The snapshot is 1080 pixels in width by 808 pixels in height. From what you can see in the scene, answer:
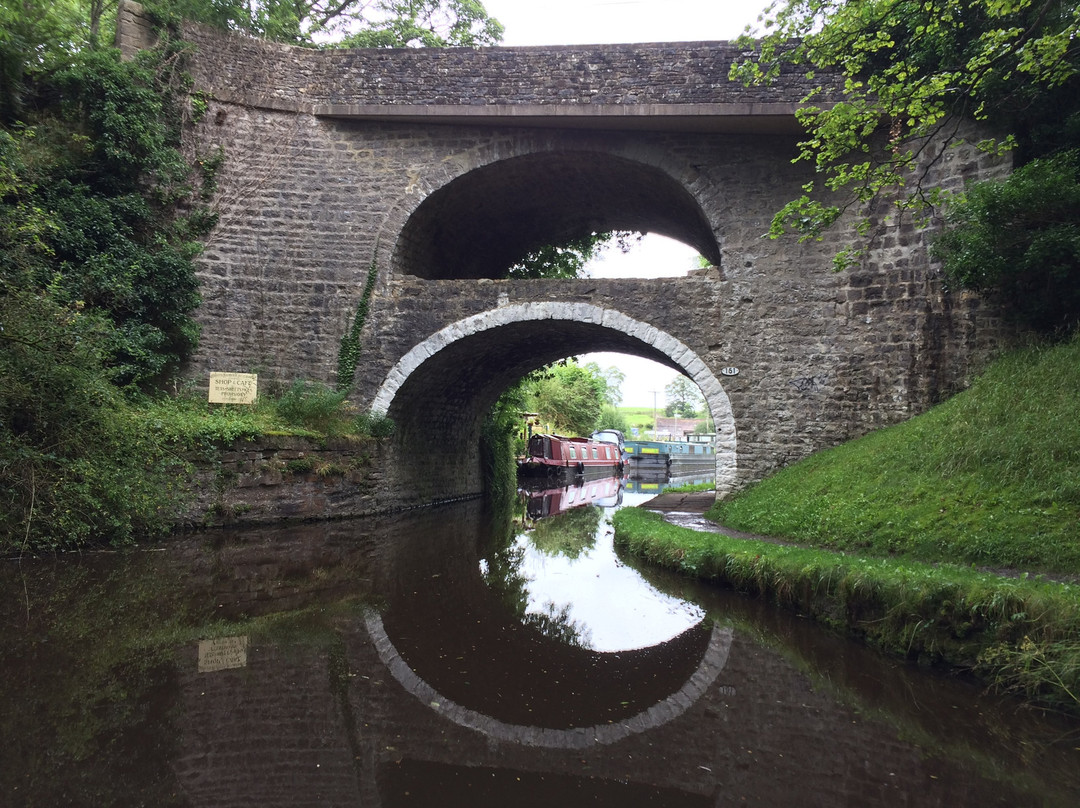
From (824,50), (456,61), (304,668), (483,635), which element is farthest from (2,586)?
(456,61)

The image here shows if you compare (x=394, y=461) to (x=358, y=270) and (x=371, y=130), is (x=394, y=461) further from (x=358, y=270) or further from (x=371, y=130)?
(x=371, y=130)

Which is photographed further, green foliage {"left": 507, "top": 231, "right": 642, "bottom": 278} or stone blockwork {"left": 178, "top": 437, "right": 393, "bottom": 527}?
green foliage {"left": 507, "top": 231, "right": 642, "bottom": 278}

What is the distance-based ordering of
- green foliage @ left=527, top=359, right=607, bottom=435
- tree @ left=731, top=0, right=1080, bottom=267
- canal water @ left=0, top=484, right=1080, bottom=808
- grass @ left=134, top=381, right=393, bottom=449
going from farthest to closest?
green foliage @ left=527, top=359, right=607, bottom=435
grass @ left=134, top=381, right=393, bottom=449
tree @ left=731, top=0, right=1080, bottom=267
canal water @ left=0, top=484, right=1080, bottom=808

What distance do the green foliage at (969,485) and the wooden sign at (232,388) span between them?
699cm

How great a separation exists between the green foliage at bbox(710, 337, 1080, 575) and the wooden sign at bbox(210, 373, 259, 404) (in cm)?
699

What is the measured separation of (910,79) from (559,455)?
55.7 ft

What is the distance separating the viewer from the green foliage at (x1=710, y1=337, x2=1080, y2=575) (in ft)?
18.1

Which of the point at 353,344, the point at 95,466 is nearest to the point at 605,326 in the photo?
the point at 353,344

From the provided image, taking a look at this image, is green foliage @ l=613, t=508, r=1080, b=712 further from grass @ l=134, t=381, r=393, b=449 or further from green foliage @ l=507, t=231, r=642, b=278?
green foliage @ l=507, t=231, r=642, b=278

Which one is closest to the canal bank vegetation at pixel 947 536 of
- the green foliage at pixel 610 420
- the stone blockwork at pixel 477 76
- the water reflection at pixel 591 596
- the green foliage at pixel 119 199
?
the water reflection at pixel 591 596

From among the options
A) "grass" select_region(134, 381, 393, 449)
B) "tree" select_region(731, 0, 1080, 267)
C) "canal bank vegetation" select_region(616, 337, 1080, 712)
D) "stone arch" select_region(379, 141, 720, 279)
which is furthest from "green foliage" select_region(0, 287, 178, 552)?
"tree" select_region(731, 0, 1080, 267)

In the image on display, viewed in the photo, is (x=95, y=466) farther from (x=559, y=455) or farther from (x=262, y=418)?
(x=559, y=455)

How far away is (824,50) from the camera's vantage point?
6.70 metres

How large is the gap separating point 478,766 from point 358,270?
9559 mm
